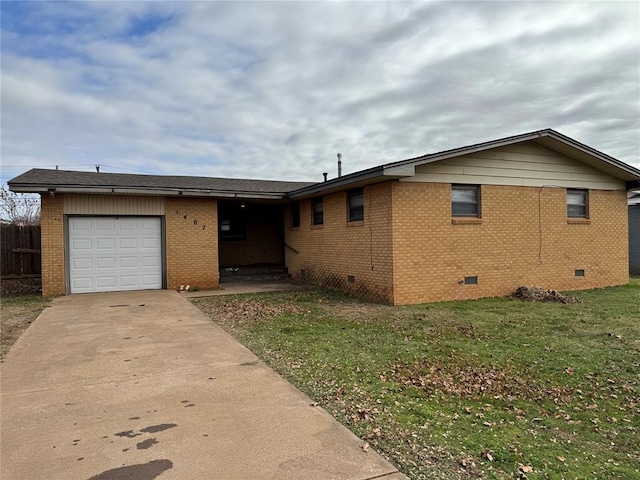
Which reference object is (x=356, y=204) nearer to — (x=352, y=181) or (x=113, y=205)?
(x=352, y=181)

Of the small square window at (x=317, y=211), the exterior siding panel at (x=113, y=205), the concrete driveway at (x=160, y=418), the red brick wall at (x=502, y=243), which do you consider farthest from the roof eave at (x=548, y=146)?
the exterior siding panel at (x=113, y=205)

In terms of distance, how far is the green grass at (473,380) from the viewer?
133 inches

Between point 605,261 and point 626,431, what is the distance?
38.8ft

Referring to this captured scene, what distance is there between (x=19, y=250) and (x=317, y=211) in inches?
385

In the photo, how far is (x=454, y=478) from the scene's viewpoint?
301cm

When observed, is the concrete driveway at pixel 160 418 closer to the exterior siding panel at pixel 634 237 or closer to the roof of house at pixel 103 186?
the roof of house at pixel 103 186

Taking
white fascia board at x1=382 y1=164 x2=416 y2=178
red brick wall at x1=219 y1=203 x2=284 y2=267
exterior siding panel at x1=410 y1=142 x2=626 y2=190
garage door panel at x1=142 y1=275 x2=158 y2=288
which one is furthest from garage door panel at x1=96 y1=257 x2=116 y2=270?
exterior siding panel at x1=410 y1=142 x2=626 y2=190

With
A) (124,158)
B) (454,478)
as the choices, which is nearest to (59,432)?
(454,478)

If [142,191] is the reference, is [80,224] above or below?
below

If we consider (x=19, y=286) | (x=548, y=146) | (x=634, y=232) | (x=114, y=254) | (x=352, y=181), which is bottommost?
(x=19, y=286)

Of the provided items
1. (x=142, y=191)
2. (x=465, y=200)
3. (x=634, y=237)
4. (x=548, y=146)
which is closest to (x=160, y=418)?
(x=465, y=200)

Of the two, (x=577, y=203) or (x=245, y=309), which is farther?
(x=577, y=203)

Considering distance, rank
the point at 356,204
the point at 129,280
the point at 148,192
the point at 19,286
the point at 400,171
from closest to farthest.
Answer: the point at 400,171 → the point at 356,204 → the point at 148,192 → the point at 129,280 → the point at 19,286

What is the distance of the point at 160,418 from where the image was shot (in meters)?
4.04
